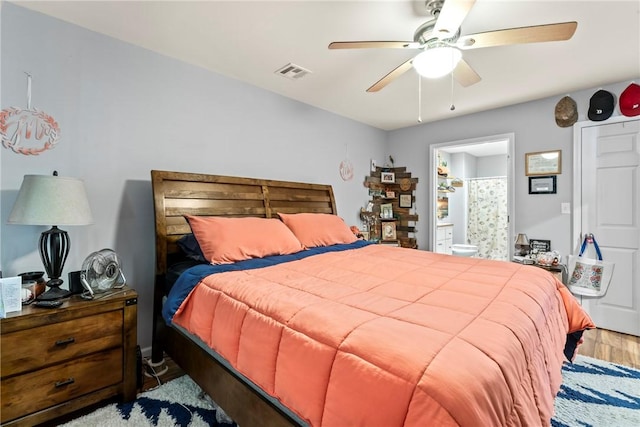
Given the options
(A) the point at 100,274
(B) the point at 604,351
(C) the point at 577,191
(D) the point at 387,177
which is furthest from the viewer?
(D) the point at 387,177

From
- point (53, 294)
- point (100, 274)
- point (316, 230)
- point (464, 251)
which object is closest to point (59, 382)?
point (53, 294)

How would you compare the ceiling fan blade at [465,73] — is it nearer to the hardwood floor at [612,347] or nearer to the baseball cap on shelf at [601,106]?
the baseball cap on shelf at [601,106]

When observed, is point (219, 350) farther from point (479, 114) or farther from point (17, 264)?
point (479, 114)

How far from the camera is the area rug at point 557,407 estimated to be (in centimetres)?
162

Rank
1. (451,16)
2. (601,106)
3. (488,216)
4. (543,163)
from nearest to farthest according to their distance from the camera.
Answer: (451,16)
(601,106)
(543,163)
(488,216)

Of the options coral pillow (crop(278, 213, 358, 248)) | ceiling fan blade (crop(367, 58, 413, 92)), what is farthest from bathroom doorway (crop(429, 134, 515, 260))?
ceiling fan blade (crop(367, 58, 413, 92))

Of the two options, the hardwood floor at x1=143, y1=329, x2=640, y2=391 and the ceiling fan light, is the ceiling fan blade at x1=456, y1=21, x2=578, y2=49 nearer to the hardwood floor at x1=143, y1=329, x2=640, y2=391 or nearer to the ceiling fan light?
the ceiling fan light

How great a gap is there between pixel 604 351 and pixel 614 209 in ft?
4.78

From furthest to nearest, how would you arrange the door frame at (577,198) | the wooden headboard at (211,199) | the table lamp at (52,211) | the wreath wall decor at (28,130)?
the door frame at (577,198), the wooden headboard at (211,199), the wreath wall decor at (28,130), the table lamp at (52,211)

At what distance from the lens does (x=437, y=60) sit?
1.74 meters

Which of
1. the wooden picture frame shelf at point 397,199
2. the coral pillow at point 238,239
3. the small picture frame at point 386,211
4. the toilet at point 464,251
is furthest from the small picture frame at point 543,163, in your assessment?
the coral pillow at point 238,239

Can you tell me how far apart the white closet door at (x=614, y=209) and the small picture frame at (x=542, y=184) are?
0.22 meters

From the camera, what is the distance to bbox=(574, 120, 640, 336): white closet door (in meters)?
2.90

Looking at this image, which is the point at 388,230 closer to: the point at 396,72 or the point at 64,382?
the point at 396,72
